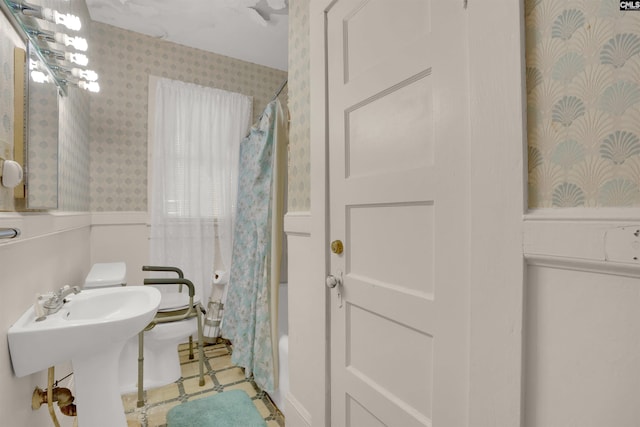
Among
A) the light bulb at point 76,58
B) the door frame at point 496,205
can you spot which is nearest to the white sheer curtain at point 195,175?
the light bulb at point 76,58

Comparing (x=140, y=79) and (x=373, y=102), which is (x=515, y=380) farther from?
(x=140, y=79)

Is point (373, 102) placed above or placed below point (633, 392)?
above

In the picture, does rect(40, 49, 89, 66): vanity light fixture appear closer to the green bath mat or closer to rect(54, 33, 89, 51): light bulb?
rect(54, 33, 89, 51): light bulb

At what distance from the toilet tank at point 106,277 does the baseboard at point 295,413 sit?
1.19 metres

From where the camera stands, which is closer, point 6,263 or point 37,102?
point 6,263

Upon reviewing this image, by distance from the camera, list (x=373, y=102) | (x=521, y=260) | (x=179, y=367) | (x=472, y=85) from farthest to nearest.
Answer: (x=179, y=367) < (x=373, y=102) < (x=472, y=85) < (x=521, y=260)

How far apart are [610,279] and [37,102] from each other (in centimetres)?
179

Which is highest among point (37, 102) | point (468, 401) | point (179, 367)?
point (37, 102)

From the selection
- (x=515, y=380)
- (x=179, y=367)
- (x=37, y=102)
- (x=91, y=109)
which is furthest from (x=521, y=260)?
(x=91, y=109)

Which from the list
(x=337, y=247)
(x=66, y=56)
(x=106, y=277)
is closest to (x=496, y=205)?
(x=337, y=247)

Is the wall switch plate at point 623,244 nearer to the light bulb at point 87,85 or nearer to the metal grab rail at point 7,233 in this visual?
the metal grab rail at point 7,233

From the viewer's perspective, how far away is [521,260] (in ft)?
2.08

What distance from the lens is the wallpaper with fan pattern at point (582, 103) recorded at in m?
0.52

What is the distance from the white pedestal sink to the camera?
90 cm
